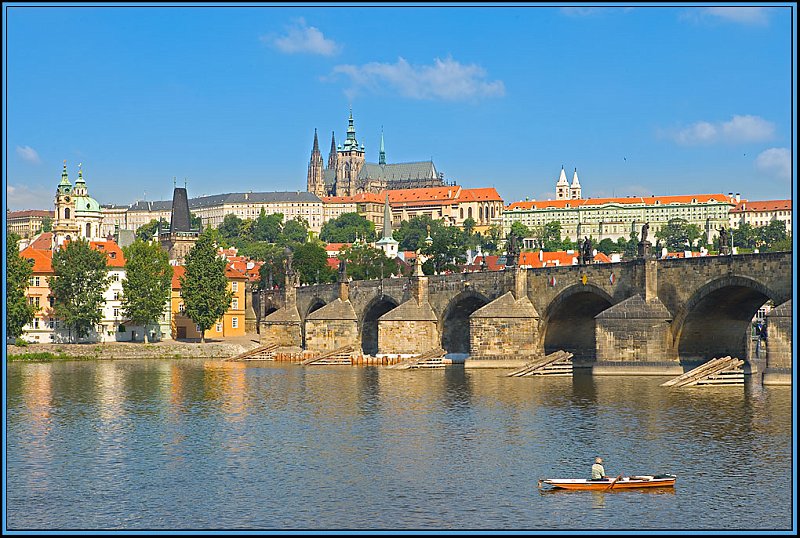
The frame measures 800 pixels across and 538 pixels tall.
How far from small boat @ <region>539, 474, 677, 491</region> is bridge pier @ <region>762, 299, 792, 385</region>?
2199 cm

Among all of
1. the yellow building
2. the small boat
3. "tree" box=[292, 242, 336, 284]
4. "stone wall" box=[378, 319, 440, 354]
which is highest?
"tree" box=[292, 242, 336, 284]

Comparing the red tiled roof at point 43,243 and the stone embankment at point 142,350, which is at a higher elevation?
the red tiled roof at point 43,243

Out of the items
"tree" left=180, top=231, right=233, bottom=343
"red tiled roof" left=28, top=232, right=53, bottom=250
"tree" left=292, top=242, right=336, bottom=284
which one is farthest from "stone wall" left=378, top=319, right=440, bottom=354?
"red tiled roof" left=28, top=232, right=53, bottom=250

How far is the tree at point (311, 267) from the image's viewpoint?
13675 cm

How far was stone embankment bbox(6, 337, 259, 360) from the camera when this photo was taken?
90812 millimetres

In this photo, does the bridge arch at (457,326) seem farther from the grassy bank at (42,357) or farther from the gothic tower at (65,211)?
the gothic tower at (65,211)

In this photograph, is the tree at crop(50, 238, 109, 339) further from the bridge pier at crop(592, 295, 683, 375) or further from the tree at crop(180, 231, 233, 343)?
the bridge pier at crop(592, 295, 683, 375)

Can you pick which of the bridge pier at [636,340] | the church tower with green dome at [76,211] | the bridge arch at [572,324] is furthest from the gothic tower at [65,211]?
the bridge pier at [636,340]

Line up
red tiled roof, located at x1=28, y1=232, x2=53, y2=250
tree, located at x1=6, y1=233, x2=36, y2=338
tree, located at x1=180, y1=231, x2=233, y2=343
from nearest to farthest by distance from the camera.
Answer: tree, located at x1=6, y1=233, x2=36, y2=338 < tree, located at x1=180, y1=231, x2=233, y2=343 < red tiled roof, located at x1=28, y1=232, x2=53, y2=250

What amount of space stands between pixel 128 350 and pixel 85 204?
93.2 m

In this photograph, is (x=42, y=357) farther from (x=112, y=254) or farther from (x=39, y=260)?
(x=112, y=254)

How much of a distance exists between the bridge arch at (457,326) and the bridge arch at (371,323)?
979cm

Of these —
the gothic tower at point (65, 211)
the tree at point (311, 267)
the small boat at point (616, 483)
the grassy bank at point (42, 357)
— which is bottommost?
the small boat at point (616, 483)

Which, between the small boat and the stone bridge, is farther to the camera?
the stone bridge
